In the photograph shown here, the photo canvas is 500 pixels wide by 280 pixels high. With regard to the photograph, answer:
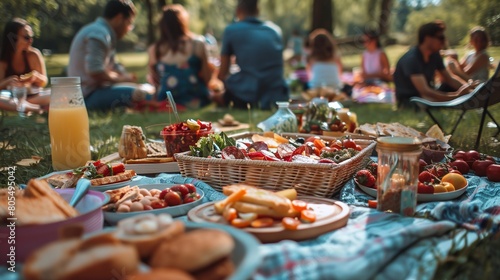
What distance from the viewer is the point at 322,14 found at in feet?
41.9

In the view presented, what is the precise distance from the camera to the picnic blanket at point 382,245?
1721mm

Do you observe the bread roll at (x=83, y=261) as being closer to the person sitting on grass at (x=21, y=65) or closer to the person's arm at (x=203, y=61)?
the person sitting on grass at (x=21, y=65)

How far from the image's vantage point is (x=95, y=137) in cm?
515

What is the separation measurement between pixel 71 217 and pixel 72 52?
537 cm

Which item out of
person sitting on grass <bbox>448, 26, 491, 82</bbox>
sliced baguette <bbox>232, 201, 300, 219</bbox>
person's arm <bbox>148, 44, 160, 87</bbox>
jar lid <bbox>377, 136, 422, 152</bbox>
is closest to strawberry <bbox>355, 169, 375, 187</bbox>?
jar lid <bbox>377, 136, 422, 152</bbox>

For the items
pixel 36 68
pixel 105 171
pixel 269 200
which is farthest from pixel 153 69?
pixel 269 200

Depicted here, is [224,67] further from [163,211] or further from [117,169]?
[163,211]

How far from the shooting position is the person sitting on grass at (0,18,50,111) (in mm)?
6262

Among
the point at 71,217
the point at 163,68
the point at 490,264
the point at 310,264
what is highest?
the point at 163,68

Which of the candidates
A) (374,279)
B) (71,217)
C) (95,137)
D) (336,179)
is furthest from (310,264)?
(95,137)

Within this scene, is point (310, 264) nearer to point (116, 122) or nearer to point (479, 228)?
point (479, 228)

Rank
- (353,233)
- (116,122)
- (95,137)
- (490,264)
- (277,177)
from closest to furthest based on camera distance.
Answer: (490,264), (353,233), (277,177), (95,137), (116,122)

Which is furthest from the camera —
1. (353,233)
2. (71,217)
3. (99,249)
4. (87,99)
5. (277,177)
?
(87,99)

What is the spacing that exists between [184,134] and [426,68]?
4332 mm
